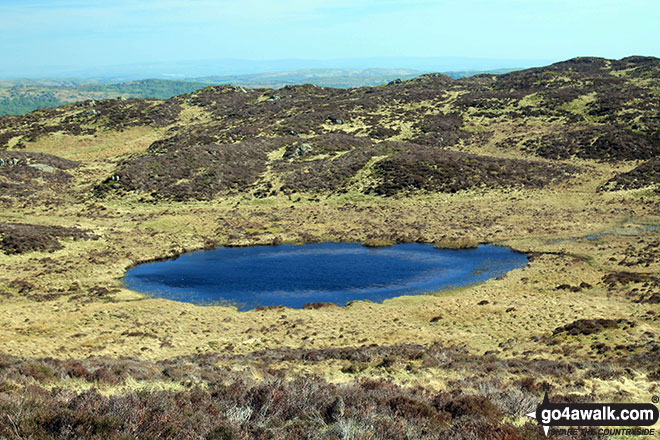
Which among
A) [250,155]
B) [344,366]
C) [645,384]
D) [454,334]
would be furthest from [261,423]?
[250,155]

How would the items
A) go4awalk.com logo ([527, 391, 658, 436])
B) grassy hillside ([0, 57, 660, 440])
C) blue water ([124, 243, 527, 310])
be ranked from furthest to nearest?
blue water ([124, 243, 527, 310]) < grassy hillside ([0, 57, 660, 440]) < go4awalk.com logo ([527, 391, 658, 436])

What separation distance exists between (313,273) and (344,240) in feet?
37.0

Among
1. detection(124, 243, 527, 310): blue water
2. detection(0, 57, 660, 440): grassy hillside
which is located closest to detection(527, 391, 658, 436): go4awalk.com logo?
detection(0, 57, 660, 440): grassy hillside

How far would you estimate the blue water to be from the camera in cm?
4125

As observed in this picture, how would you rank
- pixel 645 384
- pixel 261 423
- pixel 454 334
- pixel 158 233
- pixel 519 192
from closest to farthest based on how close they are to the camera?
pixel 261 423, pixel 645 384, pixel 454 334, pixel 158 233, pixel 519 192

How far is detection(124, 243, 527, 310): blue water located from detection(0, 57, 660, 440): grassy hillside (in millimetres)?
2452

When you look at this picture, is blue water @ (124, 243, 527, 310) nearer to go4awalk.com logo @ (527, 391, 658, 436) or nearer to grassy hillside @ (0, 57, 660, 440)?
grassy hillside @ (0, 57, 660, 440)

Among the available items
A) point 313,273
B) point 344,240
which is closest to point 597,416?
point 313,273

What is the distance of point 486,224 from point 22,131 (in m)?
120

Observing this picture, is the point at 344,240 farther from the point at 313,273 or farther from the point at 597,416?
the point at 597,416

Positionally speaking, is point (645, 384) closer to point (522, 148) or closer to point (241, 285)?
point (241, 285)

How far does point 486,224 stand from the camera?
60312 mm

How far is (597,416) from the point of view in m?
14.9

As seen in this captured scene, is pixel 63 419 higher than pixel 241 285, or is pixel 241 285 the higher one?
pixel 63 419
